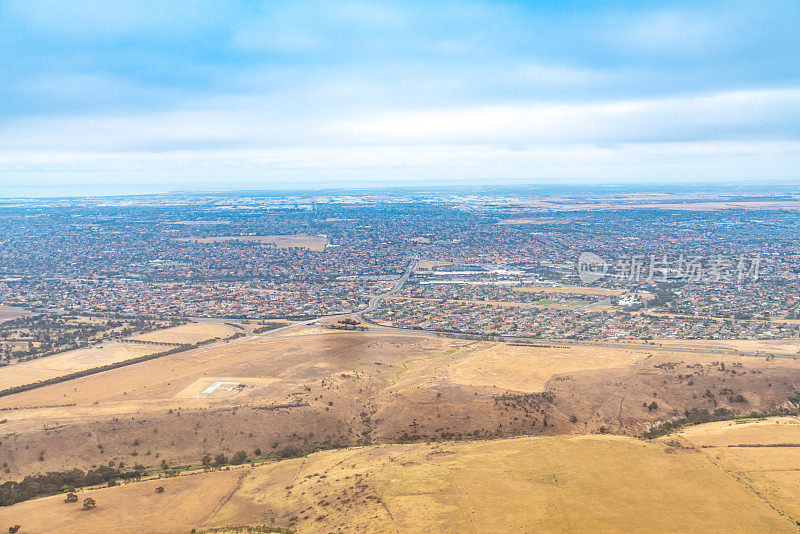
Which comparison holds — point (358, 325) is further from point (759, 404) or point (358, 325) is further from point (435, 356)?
point (759, 404)

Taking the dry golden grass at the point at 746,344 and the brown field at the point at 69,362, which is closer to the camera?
the brown field at the point at 69,362

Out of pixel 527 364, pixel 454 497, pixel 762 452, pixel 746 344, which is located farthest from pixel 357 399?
pixel 746 344

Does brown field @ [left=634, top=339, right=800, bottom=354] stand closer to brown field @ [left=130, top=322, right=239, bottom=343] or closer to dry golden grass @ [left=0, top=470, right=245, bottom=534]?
dry golden grass @ [left=0, top=470, right=245, bottom=534]

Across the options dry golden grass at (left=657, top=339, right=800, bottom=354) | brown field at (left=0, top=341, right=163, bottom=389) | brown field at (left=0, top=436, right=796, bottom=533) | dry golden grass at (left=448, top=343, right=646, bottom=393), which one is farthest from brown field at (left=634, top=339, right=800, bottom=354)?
brown field at (left=0, top=341, right=163, bottom=389)

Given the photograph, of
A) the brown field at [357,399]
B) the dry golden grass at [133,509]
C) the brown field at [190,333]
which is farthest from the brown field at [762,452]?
the brown field at [190,333]

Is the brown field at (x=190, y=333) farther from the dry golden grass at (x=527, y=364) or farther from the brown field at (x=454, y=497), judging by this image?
the brown field at (x=454, y=497)

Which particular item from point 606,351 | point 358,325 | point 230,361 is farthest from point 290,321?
point 606,351
